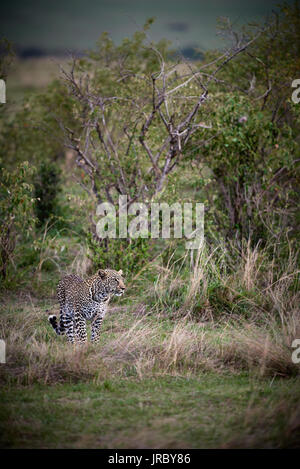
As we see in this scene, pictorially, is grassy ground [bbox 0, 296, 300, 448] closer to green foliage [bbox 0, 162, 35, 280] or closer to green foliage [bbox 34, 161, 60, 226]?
green foliage [bbox 0, 162, 35, 280]

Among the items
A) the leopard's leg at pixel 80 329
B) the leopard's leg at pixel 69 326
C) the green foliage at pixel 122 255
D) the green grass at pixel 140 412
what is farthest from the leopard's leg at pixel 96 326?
the green foliage at pixel 122 255

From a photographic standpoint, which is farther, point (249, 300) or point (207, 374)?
point (249, 300)

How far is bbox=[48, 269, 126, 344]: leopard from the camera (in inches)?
250

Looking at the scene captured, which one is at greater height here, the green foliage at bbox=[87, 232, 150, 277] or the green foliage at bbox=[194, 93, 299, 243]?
the green foliage at bbox=[194, 93, 299, 243]

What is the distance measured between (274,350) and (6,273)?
4.62 metres

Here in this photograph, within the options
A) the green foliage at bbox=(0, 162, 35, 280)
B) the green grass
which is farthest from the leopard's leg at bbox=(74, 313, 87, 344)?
the green foliage at bbox=(0, 162, 35, 280)

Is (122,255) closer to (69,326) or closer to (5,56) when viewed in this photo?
(69,326)

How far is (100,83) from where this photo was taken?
14.0 m

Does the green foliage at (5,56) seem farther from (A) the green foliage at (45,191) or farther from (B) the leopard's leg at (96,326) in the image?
(B) the leopard's leg at (96,326)

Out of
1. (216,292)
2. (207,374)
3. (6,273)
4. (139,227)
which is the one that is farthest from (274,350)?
(6,273)

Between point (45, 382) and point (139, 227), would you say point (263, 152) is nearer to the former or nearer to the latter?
point (139, 227)

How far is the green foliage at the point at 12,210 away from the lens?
27.0 ft

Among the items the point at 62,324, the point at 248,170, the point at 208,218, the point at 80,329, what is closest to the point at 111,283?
the point at 80,329

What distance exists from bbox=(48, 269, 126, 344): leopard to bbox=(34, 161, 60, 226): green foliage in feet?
18.4
